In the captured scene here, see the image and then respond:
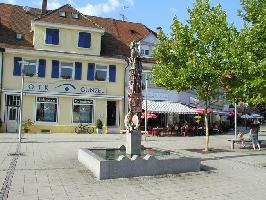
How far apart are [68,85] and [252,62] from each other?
2156cm

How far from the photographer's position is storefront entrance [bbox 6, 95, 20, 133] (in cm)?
3431

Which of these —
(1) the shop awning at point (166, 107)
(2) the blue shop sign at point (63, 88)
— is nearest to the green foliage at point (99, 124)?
(2) the blue shop sign at point (63, 88)

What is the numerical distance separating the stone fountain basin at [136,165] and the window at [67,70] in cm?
2198

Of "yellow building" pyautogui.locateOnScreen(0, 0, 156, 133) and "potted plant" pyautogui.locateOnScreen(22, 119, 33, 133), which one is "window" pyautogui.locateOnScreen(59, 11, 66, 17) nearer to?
"yellow building" pyautogui.locateOnScreen(0, 0, 156, 133)

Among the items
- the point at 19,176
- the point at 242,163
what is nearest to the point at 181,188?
the point at 19,176

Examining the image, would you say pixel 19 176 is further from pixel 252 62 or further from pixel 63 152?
pixel 252 62

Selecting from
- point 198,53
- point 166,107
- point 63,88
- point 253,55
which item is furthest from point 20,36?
point 253,55

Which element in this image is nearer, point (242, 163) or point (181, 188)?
point (181, 188)

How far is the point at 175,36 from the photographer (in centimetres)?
2227

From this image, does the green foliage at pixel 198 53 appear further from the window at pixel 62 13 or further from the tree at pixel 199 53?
the window at pixel 62 13

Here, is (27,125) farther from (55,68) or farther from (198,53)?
(198,53)

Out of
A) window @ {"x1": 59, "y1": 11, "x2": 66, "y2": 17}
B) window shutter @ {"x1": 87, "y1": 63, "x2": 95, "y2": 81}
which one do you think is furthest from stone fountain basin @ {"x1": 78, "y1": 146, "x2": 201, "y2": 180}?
window @ {"x1": 59, "y1": 11, "x2": 66, "y2": 17}

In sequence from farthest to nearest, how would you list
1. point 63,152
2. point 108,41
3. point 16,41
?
1. point 108,41
2. point 16,41
3. point 63,152

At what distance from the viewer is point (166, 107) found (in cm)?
3731
